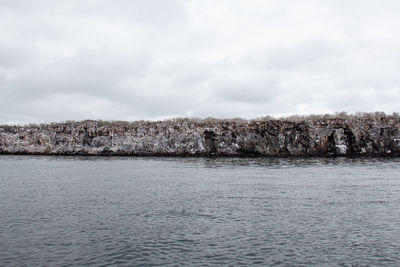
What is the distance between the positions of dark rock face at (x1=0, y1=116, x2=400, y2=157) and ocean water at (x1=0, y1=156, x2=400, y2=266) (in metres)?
45.1

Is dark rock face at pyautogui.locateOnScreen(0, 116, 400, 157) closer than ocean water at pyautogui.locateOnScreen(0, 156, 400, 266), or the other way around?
ocean water at pyautogui.locateOnScreen(0, 156, 400, 266)

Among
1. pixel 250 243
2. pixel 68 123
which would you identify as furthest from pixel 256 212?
pixel 68 123

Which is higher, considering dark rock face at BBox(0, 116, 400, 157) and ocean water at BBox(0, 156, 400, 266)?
dark rock face at BBox(0, 116, 400, 157)

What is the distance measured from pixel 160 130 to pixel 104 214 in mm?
60919

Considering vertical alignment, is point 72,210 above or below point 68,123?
below

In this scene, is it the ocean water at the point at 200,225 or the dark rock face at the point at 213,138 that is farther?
the dark rock face at the point at 213,138

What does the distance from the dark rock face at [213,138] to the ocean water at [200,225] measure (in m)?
45.1

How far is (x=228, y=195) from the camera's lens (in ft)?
73.7

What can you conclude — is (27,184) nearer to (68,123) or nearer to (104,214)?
(104,214)

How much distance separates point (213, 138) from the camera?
244 ft

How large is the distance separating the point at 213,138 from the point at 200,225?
59.6 meters

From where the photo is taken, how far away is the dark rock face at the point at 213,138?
68625mm

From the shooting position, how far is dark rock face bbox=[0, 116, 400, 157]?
68.6m

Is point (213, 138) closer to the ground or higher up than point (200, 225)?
higher up
